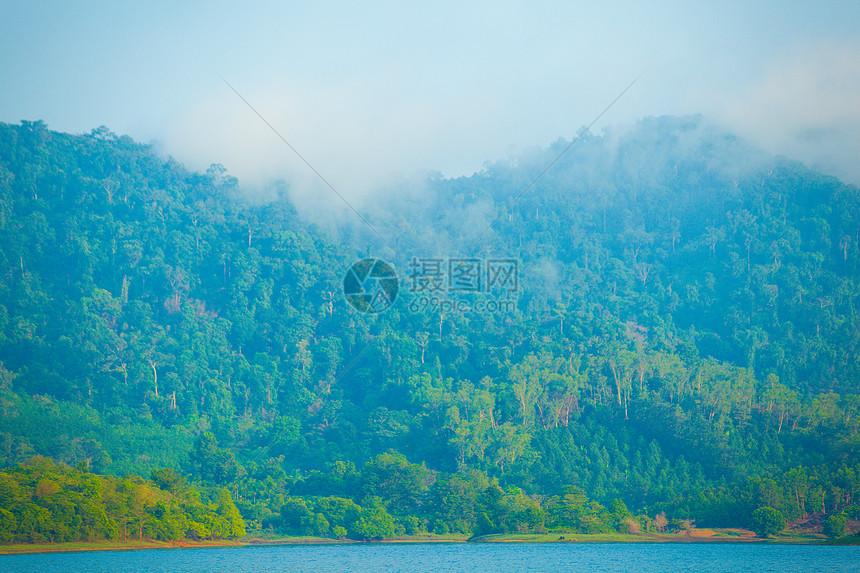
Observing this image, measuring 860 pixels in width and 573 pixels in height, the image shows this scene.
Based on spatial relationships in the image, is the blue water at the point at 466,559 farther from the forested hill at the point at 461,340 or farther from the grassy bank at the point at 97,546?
the forested hill at the point at 461,340

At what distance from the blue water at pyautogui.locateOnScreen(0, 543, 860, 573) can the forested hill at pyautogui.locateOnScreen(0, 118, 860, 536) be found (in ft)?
15.8

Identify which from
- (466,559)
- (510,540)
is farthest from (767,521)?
(466,559)

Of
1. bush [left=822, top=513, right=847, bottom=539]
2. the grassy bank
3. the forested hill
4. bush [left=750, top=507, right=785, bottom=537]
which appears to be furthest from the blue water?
the forested hill

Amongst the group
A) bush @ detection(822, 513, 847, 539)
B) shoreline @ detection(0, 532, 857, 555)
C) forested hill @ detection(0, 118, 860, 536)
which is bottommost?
shoreline @ detection(0, 532, 857, 555)

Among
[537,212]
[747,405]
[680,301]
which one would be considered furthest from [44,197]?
[747,405]

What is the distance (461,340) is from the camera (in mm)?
104125

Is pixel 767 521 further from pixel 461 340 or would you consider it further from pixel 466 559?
pixel 461 340

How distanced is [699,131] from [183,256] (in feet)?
260

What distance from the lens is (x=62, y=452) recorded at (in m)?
73.6

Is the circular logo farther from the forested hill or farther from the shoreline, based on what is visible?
the shoreline

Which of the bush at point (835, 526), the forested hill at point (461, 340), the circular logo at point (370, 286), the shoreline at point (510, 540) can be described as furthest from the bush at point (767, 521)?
the circular logo at point (370, 286)

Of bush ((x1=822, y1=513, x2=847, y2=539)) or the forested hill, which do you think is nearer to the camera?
bush ((x1=822, y1=513, x2=847, y2=539))

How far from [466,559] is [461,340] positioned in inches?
1985

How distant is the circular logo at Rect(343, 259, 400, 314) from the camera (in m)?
111
